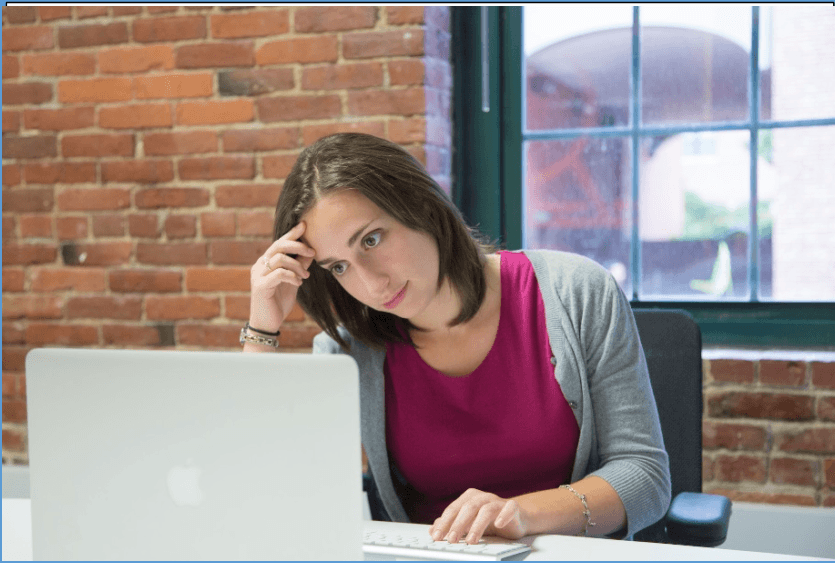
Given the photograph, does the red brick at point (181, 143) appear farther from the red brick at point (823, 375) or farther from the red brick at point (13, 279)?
the red brick at point (823, 375)

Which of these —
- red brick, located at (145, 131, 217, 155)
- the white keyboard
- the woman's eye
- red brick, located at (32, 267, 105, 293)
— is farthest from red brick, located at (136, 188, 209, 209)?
the white keyboard

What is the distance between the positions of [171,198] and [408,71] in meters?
0.77

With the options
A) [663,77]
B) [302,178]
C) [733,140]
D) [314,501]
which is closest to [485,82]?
[663,77]

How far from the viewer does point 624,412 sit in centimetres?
131

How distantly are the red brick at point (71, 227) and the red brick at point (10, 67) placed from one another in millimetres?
447

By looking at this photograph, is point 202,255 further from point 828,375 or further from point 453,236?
point 828,375

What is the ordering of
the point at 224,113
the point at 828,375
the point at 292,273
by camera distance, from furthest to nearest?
the point at 224,113 < the point at 828,375 < the point at 292,273

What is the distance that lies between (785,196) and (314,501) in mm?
1726

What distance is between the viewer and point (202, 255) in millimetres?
2205

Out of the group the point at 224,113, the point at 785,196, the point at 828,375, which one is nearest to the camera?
the point at 828,375

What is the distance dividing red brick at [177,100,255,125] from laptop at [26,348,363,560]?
1467 mm

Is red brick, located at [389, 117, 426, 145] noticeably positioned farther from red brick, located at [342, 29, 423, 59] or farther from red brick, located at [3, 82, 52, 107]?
red brick, located at [3, 82, 52, 107]

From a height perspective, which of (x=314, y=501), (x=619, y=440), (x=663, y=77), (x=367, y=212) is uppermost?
(x=663, y=77)

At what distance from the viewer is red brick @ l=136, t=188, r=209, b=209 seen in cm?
220
